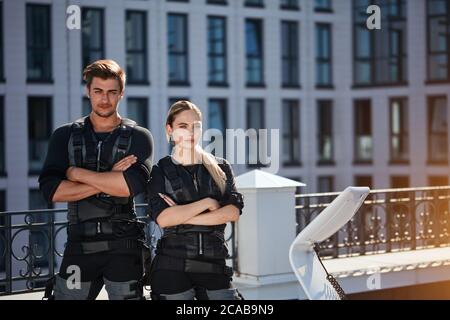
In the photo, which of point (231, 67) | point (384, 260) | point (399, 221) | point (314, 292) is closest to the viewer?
point (314, 292)

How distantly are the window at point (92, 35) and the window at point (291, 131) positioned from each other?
893 centimetres

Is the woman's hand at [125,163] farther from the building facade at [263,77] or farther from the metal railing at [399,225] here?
the building facade at [263,77]

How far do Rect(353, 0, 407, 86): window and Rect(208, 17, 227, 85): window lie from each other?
21.7 feet

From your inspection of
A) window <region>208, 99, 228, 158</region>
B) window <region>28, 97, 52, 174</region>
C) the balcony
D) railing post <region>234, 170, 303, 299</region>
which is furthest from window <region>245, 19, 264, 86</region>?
railing post <region>234, 170, 303, 299</region>

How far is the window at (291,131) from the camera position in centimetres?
3325

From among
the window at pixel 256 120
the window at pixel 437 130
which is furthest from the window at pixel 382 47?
the window at pixel 256 120

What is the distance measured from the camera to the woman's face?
468 cm

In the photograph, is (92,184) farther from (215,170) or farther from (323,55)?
(323,55)

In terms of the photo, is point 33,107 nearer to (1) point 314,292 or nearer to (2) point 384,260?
(2) point 384,260

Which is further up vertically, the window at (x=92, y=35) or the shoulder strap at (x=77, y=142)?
the window at (x=92, y=35)

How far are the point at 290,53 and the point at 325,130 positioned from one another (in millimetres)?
4002
